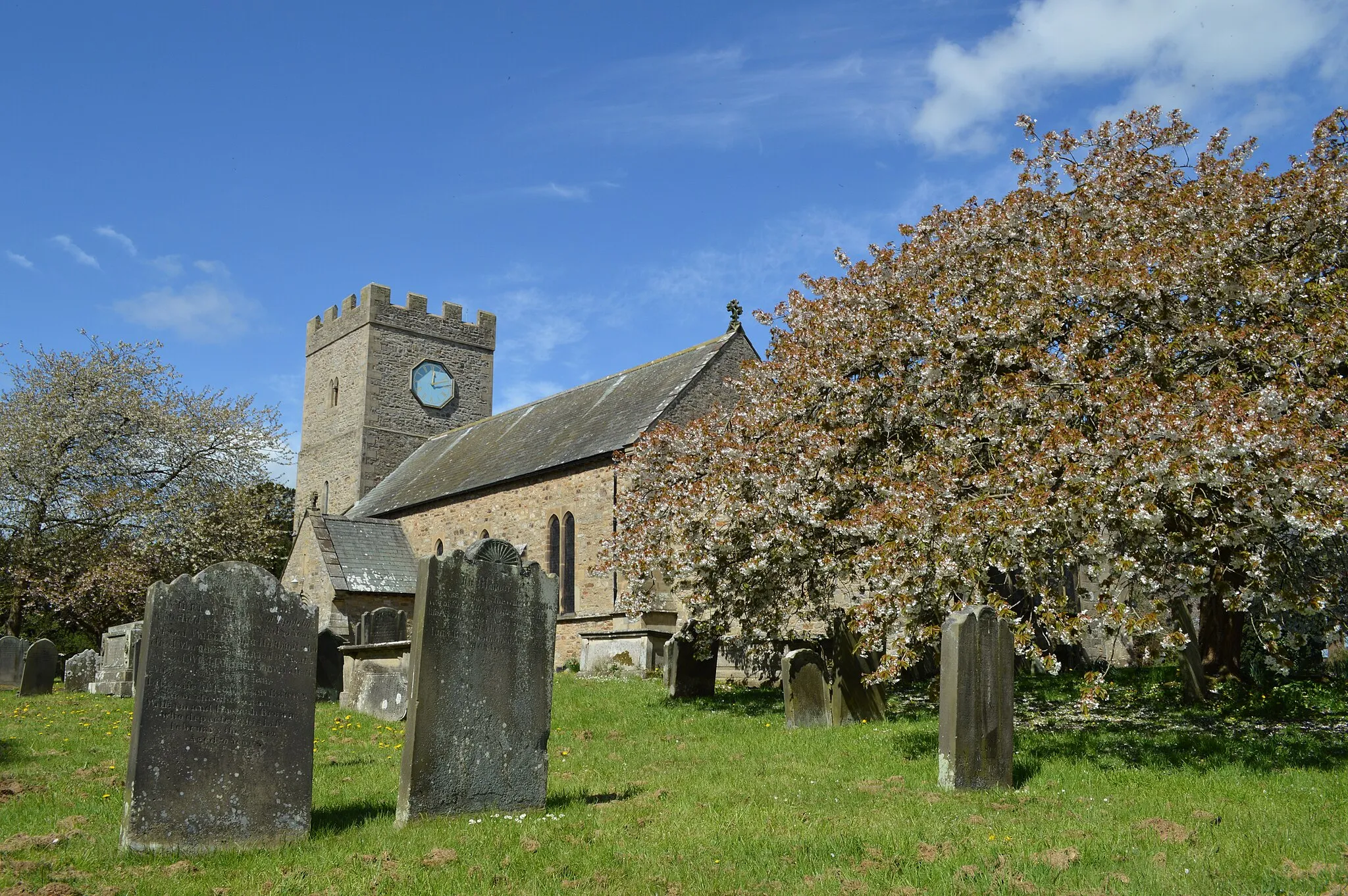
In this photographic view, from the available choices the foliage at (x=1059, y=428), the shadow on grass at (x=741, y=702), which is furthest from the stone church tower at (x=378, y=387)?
the foliage at (x=1059, y=428)

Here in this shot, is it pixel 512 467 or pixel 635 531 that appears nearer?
pixel 635 531

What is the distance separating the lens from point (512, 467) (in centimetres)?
2730

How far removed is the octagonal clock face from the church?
0.06 meters

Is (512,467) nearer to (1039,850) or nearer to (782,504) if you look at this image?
(782,504)

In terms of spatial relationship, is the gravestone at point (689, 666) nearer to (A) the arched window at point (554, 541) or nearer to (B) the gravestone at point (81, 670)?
(B) the gravestone at point (81, 670)

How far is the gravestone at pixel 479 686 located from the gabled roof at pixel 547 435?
48.3 ft

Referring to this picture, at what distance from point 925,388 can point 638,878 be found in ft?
22.9

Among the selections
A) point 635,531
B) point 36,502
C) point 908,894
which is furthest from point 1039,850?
point 36,502

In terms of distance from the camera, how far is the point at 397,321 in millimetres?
Result: 39219

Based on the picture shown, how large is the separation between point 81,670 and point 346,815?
13.1 meters

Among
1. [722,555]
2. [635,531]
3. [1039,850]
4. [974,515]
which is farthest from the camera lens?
[635,531]

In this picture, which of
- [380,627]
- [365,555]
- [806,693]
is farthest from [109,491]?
[806,693]

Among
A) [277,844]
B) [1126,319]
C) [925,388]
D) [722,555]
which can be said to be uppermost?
[1126,319]

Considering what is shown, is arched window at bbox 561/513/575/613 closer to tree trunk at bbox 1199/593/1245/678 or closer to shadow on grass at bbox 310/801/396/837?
tree trunk at bbox 1199/593/1245/678
